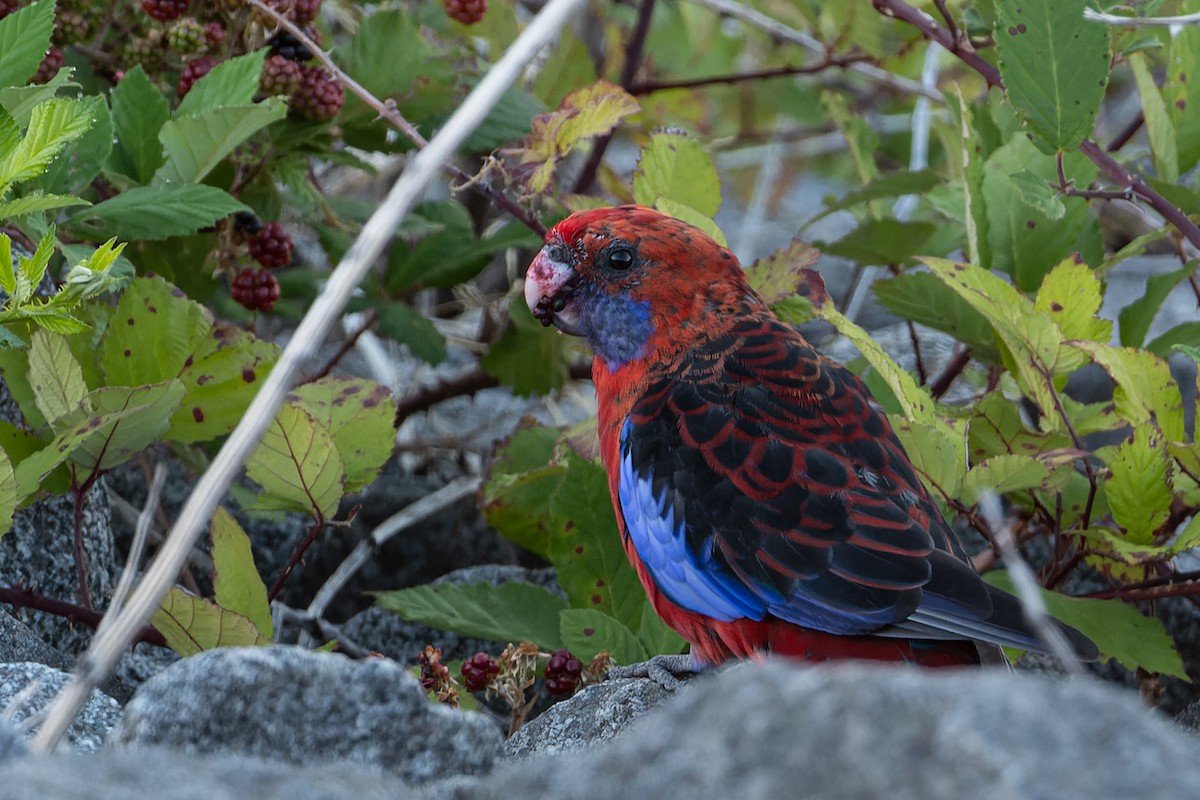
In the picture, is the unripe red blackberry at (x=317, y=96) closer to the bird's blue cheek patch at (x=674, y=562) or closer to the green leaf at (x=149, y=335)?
the green leaf at (x=149, y=335)

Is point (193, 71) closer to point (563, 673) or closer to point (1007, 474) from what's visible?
point (563, 673)

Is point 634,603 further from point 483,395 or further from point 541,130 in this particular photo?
point 483,395

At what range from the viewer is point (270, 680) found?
1.31 metres

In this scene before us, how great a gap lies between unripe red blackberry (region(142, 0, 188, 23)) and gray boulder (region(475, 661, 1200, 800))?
2.04 metres

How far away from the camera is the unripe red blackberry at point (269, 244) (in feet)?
8.70

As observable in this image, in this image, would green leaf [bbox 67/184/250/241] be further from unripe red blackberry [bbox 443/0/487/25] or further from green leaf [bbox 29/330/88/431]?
unripe red blackberry [bbox 443/0/487/25]

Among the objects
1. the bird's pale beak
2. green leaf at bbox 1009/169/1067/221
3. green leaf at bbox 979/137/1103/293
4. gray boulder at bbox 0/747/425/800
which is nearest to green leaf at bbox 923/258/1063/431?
green leaf at bbox 1009/169/1067/221

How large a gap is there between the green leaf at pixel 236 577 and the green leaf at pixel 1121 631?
4.31ft

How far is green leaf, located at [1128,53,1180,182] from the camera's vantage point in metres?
2.69

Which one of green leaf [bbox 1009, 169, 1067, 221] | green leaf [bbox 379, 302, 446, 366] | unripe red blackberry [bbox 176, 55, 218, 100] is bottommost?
green leaf [bbox 379, 302, 446, 366]

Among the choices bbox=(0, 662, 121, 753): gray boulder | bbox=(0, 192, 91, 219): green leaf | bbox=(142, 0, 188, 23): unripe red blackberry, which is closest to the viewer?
bbox=(0, 662, 121, 753): gray boulder

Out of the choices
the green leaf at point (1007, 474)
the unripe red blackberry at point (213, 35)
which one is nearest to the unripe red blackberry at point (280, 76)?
the unripe red blackberry at point (213, 35)

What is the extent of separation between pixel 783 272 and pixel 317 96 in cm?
100

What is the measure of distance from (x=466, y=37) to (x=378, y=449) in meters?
1.62
